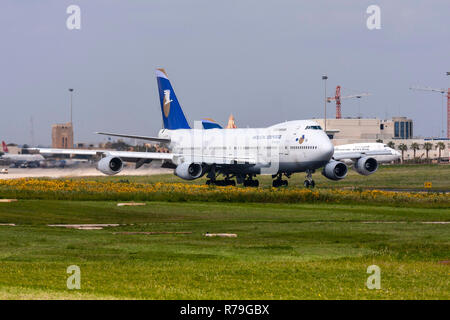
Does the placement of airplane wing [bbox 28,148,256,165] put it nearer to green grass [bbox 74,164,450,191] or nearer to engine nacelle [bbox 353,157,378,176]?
green grass [bbox 74,164,450,191]

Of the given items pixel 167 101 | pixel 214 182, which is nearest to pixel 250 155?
pixel 214 182

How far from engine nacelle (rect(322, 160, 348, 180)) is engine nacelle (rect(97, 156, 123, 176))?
1812 cm

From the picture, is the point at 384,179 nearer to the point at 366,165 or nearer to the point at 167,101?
the point at 366,165

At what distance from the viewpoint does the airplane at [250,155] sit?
217ft

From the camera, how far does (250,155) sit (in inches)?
2781

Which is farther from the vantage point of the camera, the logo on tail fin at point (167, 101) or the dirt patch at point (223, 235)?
the logo on tail fin at point (167, 101)

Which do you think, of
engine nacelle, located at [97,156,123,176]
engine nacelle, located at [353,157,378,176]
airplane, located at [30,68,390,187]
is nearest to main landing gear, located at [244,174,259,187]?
airplane, located at [30,68,390,187]

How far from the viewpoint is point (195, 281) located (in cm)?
2022

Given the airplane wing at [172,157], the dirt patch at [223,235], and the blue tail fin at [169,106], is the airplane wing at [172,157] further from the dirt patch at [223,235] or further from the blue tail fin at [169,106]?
the dirt patch at [223,235]

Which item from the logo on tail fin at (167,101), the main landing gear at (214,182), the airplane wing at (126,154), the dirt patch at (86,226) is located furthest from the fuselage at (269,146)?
the dirt patch at (86,226)

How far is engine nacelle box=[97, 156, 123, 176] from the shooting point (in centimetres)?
6819

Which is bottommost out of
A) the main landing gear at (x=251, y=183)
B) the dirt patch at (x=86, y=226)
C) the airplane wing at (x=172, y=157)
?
the dirt patch at (x=86, y=226)

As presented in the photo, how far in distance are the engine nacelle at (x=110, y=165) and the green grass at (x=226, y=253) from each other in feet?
64.9
